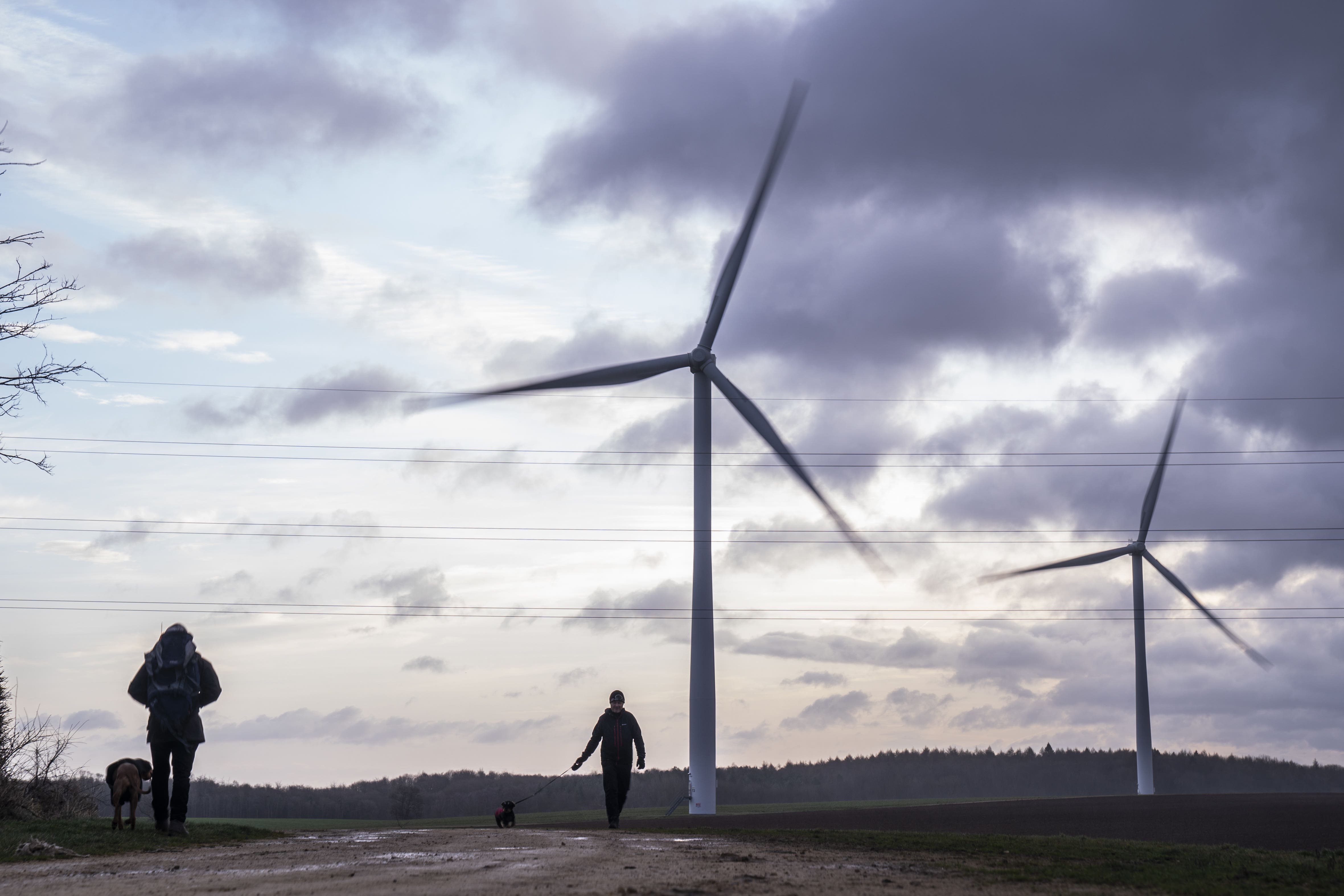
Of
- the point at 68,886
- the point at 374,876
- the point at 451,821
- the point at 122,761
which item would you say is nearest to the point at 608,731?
the point at 122,761

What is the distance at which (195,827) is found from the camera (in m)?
21.3

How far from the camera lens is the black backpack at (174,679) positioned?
63.7ft

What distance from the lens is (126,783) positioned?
19438mm

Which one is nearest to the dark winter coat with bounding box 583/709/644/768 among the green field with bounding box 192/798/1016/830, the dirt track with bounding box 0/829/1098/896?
the dirt track with bounding box 0/829/1098/896

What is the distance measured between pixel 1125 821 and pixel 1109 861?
553 inches

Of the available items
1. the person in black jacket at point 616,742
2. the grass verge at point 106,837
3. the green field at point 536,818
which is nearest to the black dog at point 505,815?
the person in black jacket at point 616,742

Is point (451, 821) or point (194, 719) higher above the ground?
point (194, 719)

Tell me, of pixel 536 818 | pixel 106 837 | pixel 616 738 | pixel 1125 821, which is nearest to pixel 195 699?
pixel 106 837

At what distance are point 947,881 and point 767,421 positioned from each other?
109ft

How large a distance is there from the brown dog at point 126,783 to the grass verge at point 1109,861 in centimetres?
986

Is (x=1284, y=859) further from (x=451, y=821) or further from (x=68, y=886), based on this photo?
(x=451, y=821)

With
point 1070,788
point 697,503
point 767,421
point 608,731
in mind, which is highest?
point 767,421

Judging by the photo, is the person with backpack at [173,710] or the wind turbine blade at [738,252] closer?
the person with backpack at [173,710]

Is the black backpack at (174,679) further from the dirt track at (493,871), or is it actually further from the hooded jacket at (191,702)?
the dirt track at (493,871)
